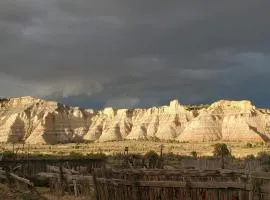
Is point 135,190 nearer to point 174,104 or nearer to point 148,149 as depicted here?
point 148,149

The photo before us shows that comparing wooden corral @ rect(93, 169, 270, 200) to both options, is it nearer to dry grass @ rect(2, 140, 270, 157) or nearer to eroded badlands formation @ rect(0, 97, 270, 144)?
dry grass @ rect(2, 140, 270, 157)

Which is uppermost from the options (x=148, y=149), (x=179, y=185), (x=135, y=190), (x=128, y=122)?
(x=128, y=122)

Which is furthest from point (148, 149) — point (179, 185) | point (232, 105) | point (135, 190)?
point (179, 185)

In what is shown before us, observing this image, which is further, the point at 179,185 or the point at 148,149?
the point at 148,149

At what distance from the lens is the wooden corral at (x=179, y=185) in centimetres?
1069

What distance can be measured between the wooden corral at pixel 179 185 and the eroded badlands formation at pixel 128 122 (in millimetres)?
96833

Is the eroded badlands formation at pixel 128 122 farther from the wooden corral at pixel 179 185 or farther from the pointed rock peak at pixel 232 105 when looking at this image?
the wooden corral at pixel 179 185

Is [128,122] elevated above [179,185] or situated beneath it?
elevated above

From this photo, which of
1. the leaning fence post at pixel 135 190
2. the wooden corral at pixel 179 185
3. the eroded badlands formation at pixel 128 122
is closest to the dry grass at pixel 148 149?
the eroded badlands formation at pixel 128 122

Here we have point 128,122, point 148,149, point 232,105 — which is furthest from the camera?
point 128,122

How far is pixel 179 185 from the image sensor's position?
12.1 meters

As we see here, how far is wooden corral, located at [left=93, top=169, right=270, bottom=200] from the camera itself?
35.1ft

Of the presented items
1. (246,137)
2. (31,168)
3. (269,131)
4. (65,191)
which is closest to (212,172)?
(65,191)

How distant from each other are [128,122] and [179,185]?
117587 mm
